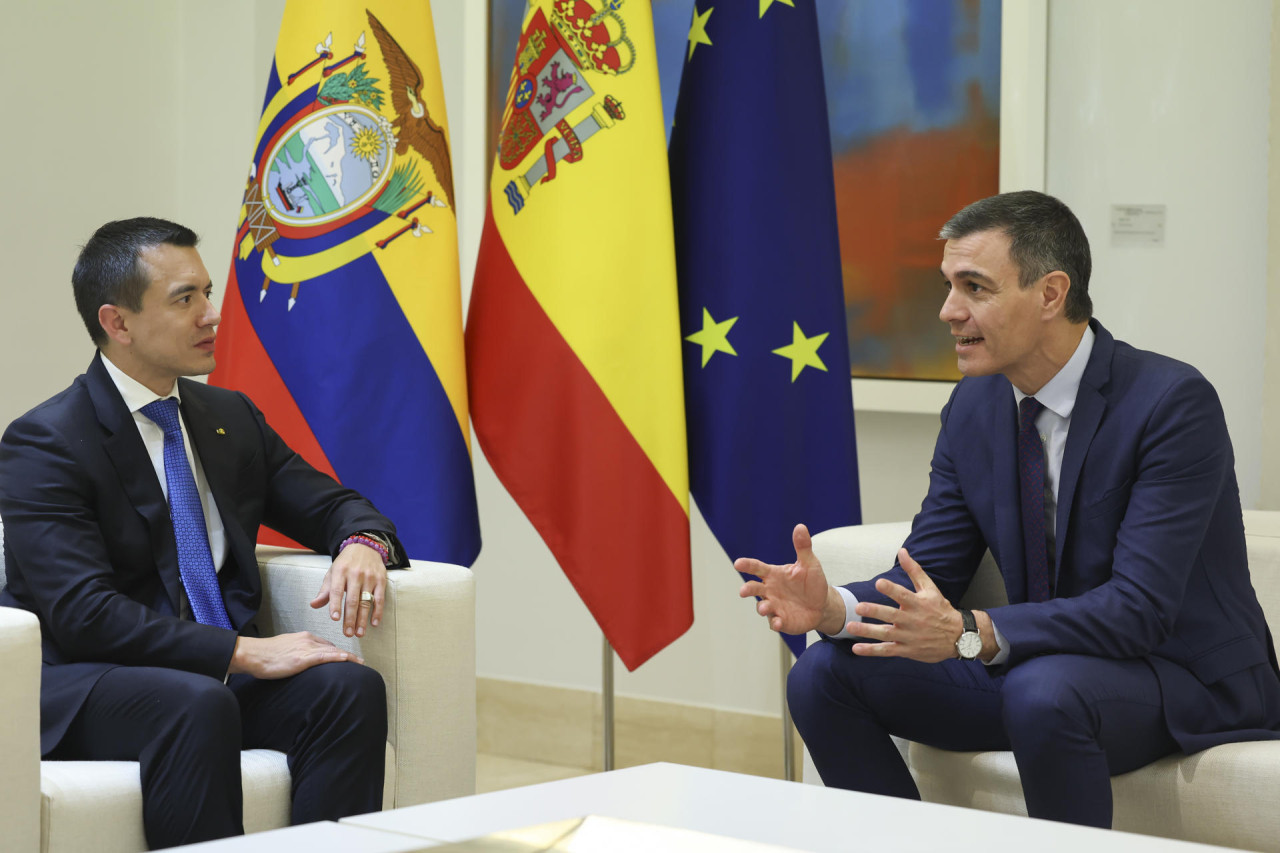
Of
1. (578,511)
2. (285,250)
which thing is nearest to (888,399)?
(578,511)

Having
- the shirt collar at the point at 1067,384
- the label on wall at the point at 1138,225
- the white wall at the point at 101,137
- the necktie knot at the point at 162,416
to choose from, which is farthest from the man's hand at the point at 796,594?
the white wall at the point at 101,137

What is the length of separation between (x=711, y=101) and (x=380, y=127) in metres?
0.75

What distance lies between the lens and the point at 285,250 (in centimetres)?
302

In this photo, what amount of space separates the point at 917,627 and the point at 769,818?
835mm

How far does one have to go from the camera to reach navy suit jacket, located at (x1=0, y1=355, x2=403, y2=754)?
A: 2.22m

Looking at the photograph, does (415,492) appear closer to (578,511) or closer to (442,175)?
(578,511)

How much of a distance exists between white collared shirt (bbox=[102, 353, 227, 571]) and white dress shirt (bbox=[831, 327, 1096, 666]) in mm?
1157

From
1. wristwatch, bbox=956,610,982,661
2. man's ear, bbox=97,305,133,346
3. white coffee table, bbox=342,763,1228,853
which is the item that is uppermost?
man's ear, bbox=97,305,133,346

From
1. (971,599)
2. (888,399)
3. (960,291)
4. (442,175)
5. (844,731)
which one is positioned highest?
(442,175)

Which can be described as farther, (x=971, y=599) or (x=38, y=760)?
(x=971, y=599)

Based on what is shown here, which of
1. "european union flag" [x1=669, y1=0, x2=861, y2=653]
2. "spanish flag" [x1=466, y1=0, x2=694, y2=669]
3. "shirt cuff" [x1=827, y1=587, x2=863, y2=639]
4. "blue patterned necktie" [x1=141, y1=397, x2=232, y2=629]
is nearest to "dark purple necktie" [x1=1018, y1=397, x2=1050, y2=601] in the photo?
"shirt cuff" [x1=827, y1=587, x2=863, y2=639]

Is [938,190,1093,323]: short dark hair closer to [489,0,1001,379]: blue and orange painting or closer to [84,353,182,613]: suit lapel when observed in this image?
[489,0,1001,379]: blue and orange painting

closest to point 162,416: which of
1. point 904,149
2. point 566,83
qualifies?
point 566,83

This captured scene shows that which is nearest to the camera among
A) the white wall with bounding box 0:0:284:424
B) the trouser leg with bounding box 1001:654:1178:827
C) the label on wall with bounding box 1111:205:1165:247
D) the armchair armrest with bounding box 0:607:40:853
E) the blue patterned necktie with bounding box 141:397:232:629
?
the armchair armrest with bounding box 0:607:40:853
